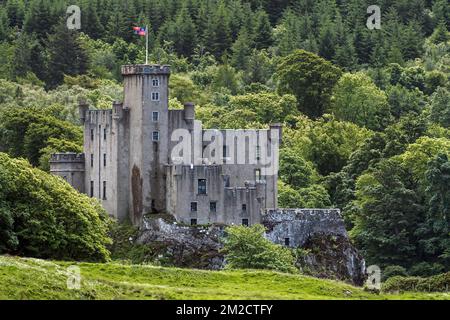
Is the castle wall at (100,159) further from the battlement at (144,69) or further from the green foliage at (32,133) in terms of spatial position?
the green foliage at (32,133)

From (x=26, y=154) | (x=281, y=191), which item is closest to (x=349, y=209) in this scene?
(x=281, y=191)

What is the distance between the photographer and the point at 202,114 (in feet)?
630

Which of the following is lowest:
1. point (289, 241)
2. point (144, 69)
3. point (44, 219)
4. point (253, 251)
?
point (253, 251)

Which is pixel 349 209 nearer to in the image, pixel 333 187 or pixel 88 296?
pixel 333 187

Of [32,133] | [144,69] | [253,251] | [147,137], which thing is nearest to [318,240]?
[253,251]

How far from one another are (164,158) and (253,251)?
13434 millimetres

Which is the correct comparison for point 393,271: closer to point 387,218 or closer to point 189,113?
point 387,218

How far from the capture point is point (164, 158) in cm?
13825

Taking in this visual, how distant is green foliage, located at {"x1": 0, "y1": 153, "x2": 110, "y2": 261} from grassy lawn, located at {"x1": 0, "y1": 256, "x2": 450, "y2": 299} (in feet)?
32.5

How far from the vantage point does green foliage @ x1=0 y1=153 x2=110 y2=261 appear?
117812 millimetres

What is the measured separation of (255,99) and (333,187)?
1022 inches

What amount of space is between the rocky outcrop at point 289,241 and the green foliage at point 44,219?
8.29 m

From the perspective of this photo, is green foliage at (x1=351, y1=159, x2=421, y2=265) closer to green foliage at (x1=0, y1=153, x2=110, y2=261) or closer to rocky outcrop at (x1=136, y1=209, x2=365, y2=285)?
rocky outcrop at (x1=136, y1=209, x2=365, y2=285)

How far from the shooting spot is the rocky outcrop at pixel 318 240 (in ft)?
445
